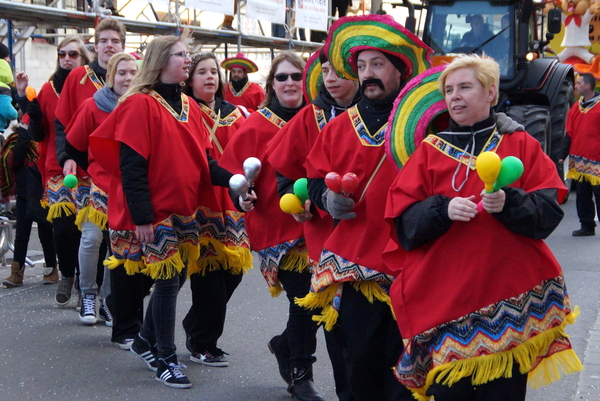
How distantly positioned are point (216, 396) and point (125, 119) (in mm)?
1558

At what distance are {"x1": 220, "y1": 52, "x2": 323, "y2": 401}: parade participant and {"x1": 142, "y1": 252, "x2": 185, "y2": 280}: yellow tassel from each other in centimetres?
43

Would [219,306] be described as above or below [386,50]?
below

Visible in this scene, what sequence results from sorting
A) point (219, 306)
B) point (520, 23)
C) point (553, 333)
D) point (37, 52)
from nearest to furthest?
point (553, 333) → point (219, 306) → point (520, 23) → point (37, 52)

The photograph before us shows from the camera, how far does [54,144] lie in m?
6.30

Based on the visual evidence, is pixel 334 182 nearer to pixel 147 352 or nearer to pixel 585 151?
pixel 147 352

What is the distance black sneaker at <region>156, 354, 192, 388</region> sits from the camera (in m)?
4.56

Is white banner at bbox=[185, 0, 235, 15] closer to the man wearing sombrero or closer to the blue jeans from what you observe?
the man wearing sombrero

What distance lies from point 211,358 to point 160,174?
126 centimetres

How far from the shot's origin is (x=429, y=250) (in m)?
2.96

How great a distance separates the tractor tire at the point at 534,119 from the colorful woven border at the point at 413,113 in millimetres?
6913

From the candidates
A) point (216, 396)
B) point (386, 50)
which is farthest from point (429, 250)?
point (216, 396)

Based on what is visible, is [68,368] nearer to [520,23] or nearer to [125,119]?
[125,119]

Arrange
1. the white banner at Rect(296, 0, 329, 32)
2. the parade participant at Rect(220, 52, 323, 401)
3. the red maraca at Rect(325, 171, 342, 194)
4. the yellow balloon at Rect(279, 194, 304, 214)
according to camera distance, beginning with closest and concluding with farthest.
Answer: the red maraca at Rect(325, 171, 342, 194) < the yellow balloon at Rect(279, 194, 304, 214) < the parade participant at Rect(220, 52, 323, 401) < the white banner at Rect(296, 0, 329, 32)

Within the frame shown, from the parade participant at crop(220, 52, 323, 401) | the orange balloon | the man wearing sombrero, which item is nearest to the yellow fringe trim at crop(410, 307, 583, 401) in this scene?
the parade participant at crop(220, 52, 323, 401)
